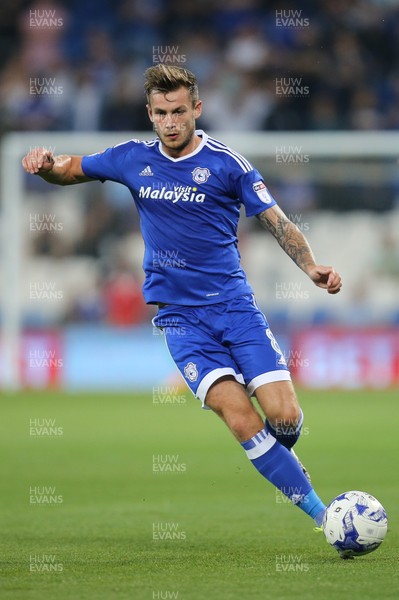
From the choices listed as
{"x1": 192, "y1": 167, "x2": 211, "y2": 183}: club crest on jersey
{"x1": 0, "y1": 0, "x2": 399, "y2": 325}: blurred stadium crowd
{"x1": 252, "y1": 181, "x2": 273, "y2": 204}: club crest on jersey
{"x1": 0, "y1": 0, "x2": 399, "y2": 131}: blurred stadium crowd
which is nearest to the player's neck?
{"x1": 192, "y1": 167, "x2": 211, "y2": 183}: club crest on jersey

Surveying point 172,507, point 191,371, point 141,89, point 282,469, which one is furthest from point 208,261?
point 141,89

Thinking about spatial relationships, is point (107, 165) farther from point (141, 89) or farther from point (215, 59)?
point (215, 59)

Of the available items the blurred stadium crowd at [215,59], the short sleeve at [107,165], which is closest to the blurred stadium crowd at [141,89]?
the blurred stadium crowd at [215,59]

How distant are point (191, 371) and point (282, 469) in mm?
701

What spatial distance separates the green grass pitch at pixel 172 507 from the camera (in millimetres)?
5289

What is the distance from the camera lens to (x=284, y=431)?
243 inches

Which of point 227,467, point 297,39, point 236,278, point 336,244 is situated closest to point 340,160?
point 336,244

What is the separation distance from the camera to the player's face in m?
6.24

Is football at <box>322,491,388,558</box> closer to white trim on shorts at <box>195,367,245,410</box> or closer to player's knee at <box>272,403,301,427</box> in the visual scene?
player's knee at <box>272,403,301,427</box>

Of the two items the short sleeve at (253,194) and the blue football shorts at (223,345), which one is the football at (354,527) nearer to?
the blue football shorts at (223,345)

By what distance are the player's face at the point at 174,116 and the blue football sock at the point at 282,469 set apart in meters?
1.62

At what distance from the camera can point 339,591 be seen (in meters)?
4.98

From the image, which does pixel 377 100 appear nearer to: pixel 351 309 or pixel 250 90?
pixel 250 90

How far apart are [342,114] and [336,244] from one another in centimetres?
301
